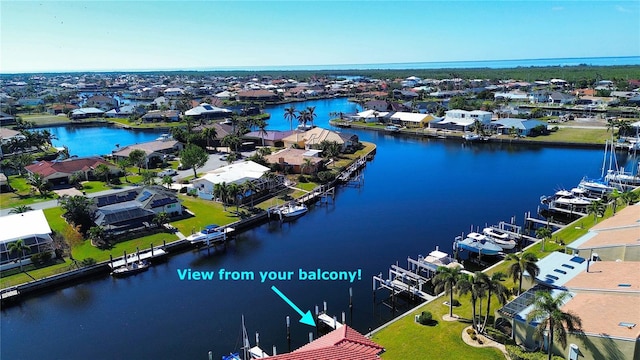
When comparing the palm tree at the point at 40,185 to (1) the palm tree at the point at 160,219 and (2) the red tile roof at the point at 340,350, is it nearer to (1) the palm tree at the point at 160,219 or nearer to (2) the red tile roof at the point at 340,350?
(1) the palm tree at the point at 160,219

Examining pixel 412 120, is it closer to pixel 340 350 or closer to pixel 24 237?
pixel 24 237

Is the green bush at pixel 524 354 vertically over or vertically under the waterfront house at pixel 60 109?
under

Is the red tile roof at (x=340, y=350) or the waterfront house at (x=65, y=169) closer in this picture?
the red tile roof at (x=340, y=350)

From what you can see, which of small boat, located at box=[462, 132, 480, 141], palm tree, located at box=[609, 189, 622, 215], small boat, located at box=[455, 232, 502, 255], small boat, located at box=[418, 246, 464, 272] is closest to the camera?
small boat, located at box=[418, 246, 464, 272]

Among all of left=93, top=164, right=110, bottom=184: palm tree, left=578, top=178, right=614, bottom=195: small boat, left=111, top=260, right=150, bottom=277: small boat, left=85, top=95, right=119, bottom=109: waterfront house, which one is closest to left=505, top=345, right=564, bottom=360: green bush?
left=111, top=260, right=150, bottom=277: small boat

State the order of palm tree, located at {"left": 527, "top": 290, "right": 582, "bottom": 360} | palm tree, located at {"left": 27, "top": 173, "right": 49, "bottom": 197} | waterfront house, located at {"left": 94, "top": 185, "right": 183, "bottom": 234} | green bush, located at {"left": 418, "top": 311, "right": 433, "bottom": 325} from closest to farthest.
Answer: palm tree, located at {"left": 527, "top": 290, "right": 582, "bottom": 360} → green bush, located at {"left": 418, "top": 311, "right": 433, "bottom": 325} → waterfront house, located at {"left": 94, "top": 185, "right": 183, "bottom": 234} → palm tree, located at {"left": 27, "top": 173, "right": 49, "bottom": 197}

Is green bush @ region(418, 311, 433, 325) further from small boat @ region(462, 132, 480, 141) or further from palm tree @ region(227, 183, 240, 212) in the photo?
small boat @ region(462, 132, 480, 141)

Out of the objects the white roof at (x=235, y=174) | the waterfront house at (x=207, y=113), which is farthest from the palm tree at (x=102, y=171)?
the waterfront house at (x=207, y=113)
